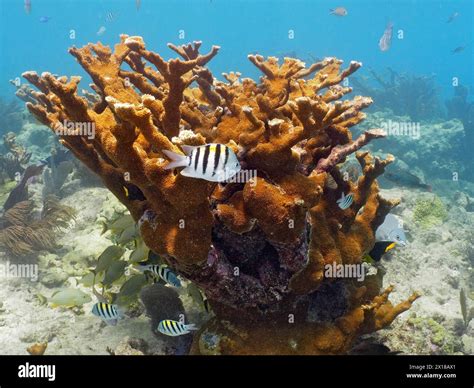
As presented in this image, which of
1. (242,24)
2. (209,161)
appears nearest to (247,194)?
(209,161)

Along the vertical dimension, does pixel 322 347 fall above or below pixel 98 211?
below

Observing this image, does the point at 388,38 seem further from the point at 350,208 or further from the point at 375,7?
the point at 375,7

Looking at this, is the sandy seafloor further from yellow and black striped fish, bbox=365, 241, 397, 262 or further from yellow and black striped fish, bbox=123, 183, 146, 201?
yellow and black striped fish, bbox=123, 183, 146, 201

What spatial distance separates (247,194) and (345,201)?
1.44 m

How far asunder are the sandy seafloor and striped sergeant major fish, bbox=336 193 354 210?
1.70m

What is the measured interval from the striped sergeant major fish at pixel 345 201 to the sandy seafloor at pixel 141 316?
1.70 m

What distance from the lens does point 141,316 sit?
4.80m

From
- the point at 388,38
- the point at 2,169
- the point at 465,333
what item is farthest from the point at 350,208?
the point at 388,38

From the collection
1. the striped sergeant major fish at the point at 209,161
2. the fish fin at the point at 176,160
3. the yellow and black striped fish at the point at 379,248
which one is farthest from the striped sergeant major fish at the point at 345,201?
the fish fin at the point at 176,160

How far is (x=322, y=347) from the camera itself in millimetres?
3527

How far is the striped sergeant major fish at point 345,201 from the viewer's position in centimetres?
404

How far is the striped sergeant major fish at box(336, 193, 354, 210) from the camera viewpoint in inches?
159

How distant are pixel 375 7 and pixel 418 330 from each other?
15480 centimetres

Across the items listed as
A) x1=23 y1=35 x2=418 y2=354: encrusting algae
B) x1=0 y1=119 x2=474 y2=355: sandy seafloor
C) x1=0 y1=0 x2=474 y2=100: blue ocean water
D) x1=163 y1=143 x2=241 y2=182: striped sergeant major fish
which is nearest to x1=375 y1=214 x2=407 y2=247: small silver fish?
x1=23 y1=35 x2=418 y2=354: encrusting algae
